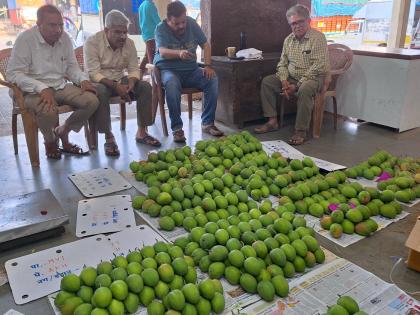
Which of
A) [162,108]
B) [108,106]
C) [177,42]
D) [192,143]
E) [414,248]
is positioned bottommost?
[192,143]

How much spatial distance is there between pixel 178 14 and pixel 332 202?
2337 millimetres

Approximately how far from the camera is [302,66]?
3906 mm

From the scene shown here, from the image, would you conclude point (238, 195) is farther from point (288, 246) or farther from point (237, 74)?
point (237, 74)

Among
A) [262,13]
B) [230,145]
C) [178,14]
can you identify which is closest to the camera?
[230,145]

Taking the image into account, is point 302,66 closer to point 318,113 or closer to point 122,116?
point 318,113

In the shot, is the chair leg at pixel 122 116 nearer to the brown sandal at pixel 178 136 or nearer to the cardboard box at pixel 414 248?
the brown sandal at pixel 178 136

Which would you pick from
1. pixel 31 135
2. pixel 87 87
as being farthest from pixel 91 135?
pixel 31 135

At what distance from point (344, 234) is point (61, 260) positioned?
150 centimetres

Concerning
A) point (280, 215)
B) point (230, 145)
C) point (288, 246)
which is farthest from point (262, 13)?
point (288, 246)

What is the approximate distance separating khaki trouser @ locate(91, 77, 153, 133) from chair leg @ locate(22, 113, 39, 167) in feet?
1.77

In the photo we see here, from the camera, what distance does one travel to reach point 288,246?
5.80 feet

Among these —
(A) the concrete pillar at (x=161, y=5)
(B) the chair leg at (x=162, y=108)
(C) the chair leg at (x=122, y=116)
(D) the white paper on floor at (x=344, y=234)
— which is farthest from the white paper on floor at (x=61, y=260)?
(A) the concrete pillar at (x=161, y=5)

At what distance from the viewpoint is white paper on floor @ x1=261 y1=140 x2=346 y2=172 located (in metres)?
2.97

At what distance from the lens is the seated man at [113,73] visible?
340cm
